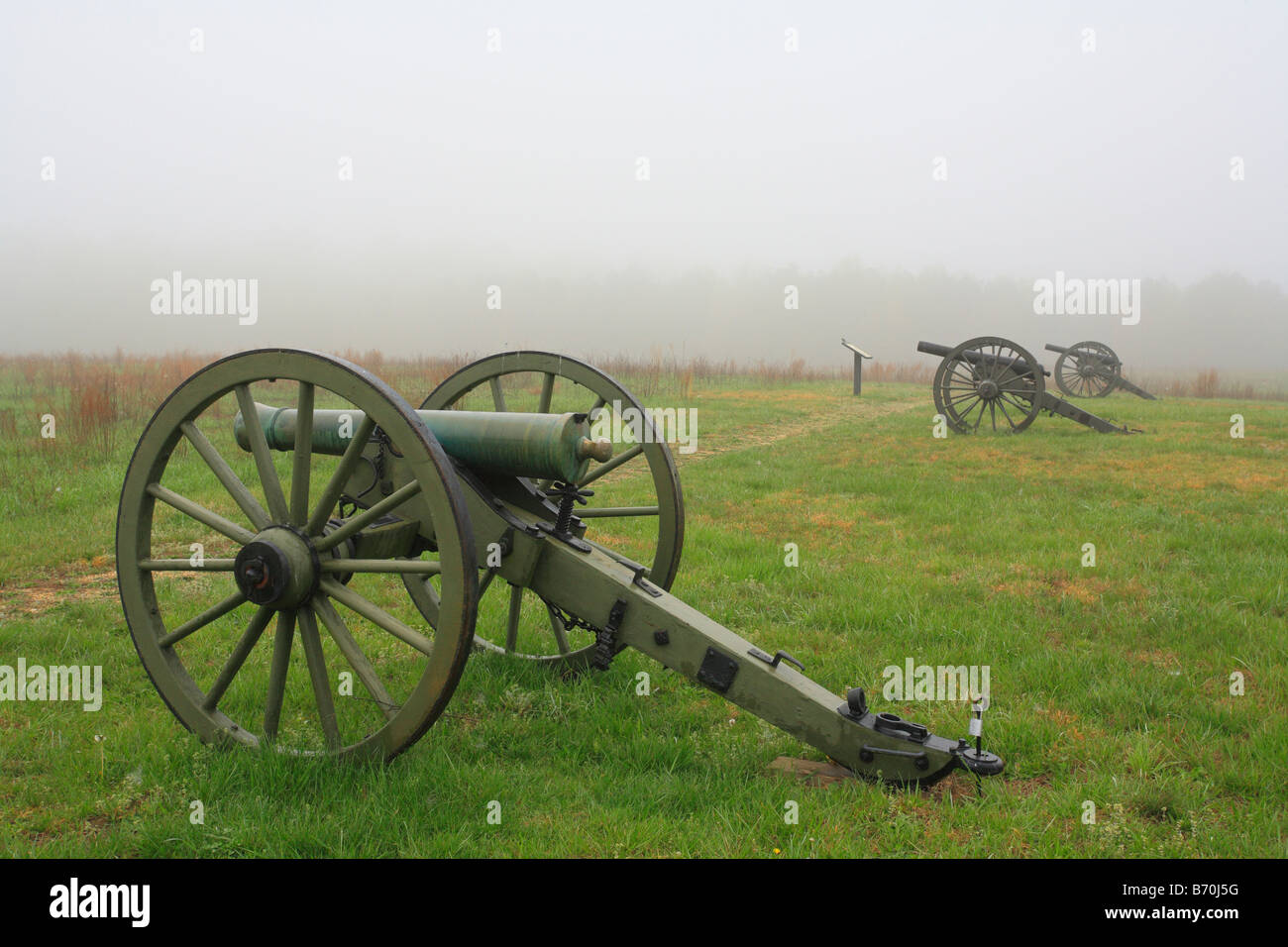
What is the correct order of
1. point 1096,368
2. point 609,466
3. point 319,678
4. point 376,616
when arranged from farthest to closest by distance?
point 1096,368 → point 609,466 → point 319,678 → point 376,616

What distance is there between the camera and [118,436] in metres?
10.2

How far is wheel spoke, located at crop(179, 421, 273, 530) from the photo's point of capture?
310 centimetres

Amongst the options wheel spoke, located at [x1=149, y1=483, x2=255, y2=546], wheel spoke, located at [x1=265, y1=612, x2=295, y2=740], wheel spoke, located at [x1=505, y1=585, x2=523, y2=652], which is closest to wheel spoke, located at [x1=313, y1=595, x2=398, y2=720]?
wheel spoke, located at [x1=265, y1=612, x2=295, y2=740]

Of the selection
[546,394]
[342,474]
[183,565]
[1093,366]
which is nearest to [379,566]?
[342,474]

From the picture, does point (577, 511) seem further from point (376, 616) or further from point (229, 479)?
point (229, 479)

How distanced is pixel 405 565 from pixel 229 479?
1009 mm

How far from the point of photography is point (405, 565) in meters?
2.73

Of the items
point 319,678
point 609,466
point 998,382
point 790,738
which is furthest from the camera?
point 998,382

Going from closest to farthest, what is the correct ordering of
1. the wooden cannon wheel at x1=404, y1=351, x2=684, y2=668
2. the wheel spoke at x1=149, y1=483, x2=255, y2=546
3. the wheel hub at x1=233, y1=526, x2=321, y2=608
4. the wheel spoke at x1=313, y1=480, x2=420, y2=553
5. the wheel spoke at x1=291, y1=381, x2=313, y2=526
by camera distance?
the wheel spoke at x1=313, y1=480, x2=420, y2=553
the wheel hub at x1=233, y1=526, x2=321, y2=608
the wheel spoke at x1=291, y1=381, x2=313, y2=526
the wheel spoke at x1=149, y1=483, x2=255, y2=546
the wooden cannon wheel at x1=404, y1=351, x2=684, y2=668

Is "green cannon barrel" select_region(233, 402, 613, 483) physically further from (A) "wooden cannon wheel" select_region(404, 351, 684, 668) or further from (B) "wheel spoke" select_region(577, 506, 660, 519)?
(B) "wheel spoke" select_region(577, 506, 660, 519)

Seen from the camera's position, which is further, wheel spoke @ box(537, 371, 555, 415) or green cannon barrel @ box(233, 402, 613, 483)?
wheel spoke @ box(537, 371, 555, 415)
